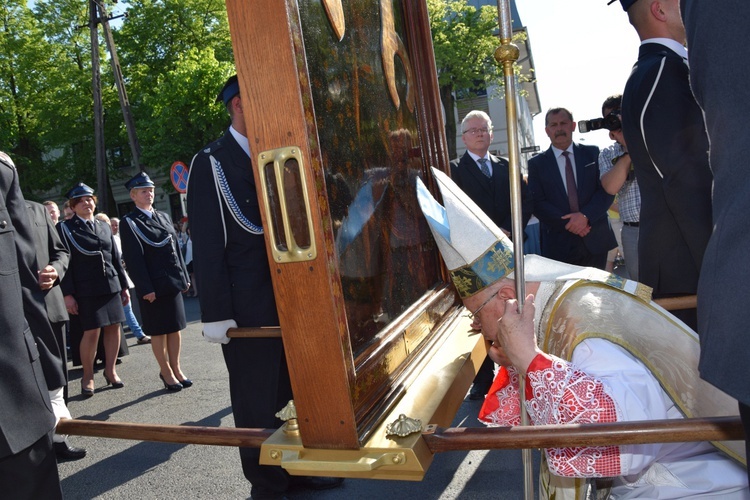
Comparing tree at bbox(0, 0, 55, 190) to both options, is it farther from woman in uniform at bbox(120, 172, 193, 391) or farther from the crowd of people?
the crowd of people

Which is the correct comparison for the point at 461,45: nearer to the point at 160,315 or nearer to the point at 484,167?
the point at 484,167

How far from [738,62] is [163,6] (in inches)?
1204

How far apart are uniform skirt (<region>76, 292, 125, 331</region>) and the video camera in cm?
438

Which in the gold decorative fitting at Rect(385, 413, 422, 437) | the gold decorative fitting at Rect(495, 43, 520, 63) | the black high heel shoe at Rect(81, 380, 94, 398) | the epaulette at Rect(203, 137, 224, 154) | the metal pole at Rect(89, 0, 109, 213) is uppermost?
the metal pole at Rect(89, 0, 109, 213)

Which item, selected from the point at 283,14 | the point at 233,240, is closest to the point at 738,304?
the point at 283,14

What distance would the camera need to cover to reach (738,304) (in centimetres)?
92

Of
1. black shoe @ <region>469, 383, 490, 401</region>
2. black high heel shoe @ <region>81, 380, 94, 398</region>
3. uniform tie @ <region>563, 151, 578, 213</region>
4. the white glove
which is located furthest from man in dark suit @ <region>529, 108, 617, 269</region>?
black high heel shoe @ <region>81, 380, 94, 398</region>

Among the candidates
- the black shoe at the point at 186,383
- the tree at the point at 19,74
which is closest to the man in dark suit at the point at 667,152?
the black shoe at the point at 186,383

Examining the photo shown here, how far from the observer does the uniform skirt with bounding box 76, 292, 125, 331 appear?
5965mm

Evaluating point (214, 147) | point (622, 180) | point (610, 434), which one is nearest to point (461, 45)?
point (622, 180)

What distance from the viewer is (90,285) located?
239 inches

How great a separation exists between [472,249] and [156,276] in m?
4.66

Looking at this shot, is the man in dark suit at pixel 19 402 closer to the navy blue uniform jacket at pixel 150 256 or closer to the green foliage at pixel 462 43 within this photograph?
the navy blue uniform jacket at pixel 150 256

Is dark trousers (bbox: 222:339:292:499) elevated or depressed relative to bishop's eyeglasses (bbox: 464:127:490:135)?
depressed
